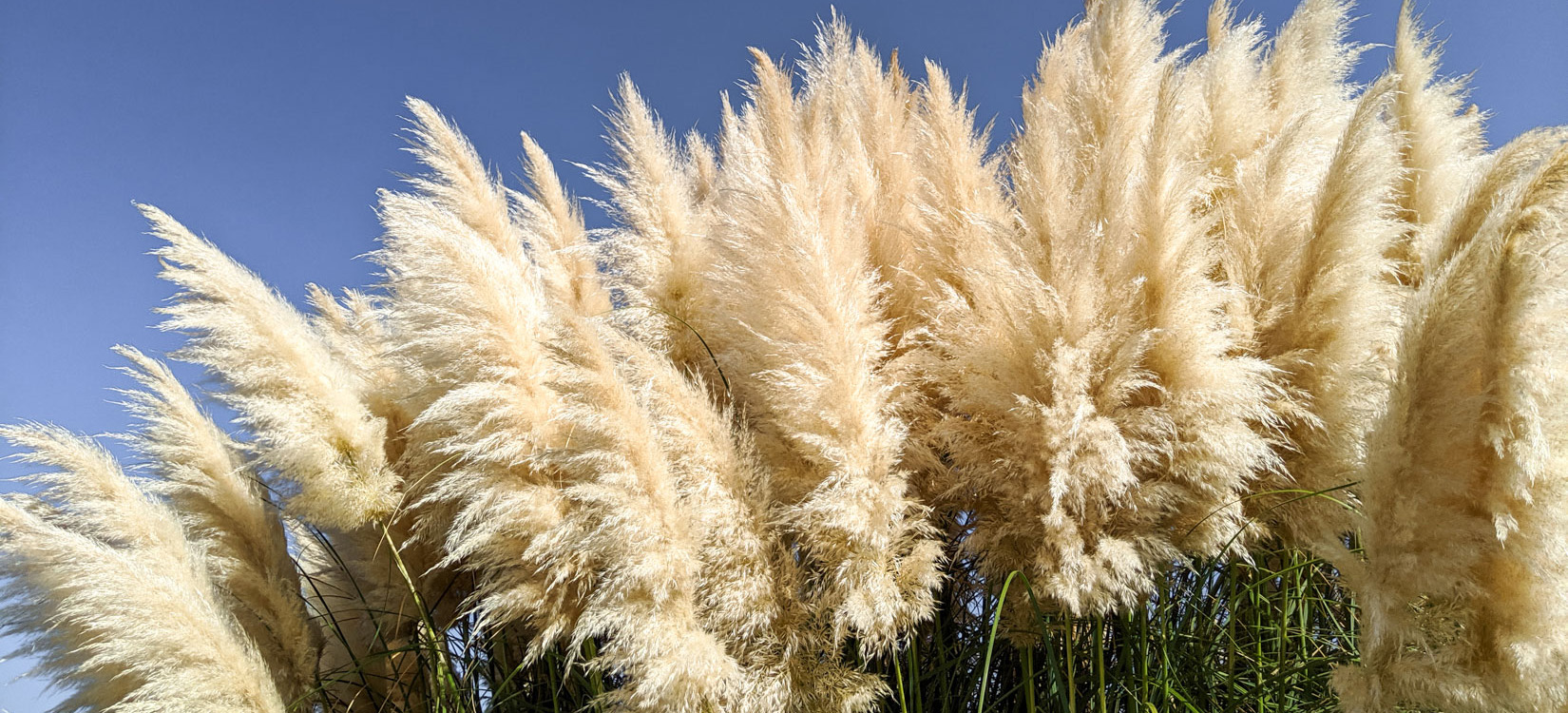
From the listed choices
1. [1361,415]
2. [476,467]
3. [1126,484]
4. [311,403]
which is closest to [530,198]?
[311,403]

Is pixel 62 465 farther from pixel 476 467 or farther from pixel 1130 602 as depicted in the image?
pixel 1130 602

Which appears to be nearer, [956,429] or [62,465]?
[956,429]

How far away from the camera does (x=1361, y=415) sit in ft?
5.30

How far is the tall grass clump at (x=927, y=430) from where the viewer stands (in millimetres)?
1284

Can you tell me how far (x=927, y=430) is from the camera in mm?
1805

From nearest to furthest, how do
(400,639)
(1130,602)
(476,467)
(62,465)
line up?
(1130,602) → (476,467) → (62,465) → (400,639)

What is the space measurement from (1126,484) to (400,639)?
1.94 m

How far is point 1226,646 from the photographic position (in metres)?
1.99

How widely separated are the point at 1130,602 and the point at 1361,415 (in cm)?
56

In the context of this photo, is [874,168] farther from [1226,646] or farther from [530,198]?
[1226,646]

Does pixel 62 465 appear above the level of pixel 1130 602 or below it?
above

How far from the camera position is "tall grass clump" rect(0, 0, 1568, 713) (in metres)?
1.28

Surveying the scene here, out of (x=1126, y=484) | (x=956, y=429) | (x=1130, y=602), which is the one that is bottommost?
(x=1130, y=602)

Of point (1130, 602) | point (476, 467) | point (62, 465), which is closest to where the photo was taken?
point (1130, 602)
